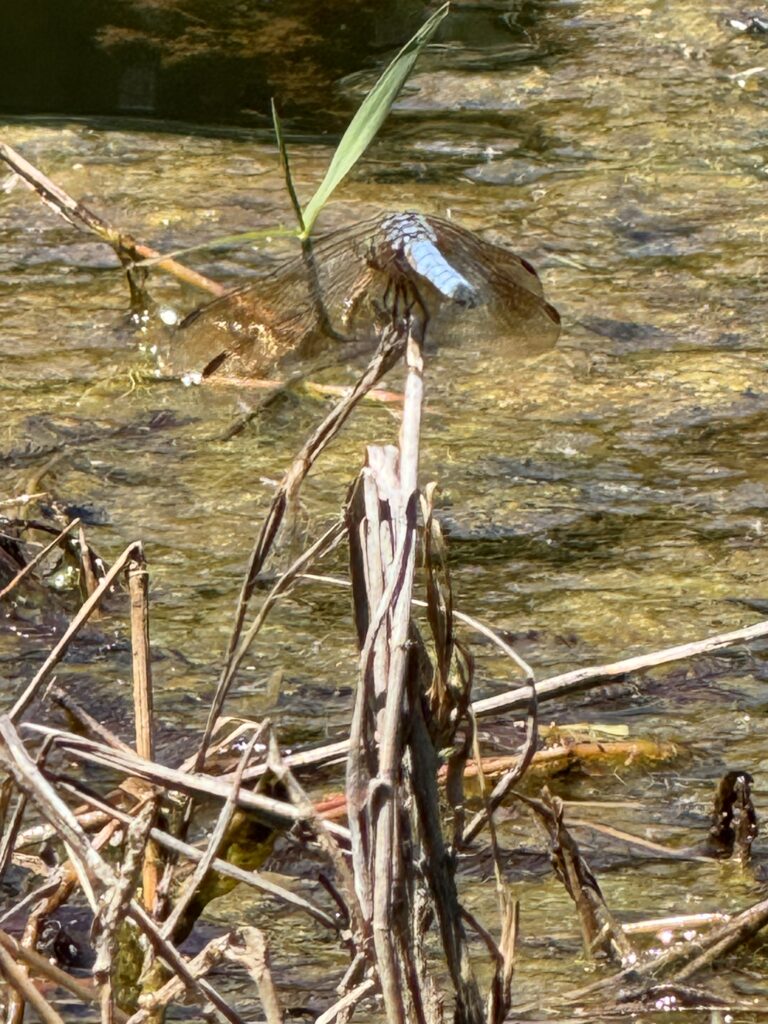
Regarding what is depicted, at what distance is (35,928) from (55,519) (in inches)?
40.0

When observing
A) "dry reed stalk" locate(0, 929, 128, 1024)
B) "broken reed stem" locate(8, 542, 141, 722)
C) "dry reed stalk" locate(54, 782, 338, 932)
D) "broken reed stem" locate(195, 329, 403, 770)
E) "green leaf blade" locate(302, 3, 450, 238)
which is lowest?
"dry reed stalk" locate(0, 929, 128, 1024)

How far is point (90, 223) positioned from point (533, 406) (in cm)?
75

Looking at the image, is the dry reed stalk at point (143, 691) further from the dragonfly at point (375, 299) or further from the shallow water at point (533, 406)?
the dragonfly at point (375, 299)

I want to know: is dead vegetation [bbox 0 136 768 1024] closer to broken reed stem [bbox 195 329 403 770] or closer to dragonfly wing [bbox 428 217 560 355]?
broken reed stem [bbox 195 329 403 770]

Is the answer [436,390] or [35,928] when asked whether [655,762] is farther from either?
[436,390]

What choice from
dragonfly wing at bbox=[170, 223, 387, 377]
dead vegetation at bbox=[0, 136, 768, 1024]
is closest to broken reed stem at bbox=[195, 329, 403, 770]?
dead vegetation at bbox=[0, 136, 768, 1024]

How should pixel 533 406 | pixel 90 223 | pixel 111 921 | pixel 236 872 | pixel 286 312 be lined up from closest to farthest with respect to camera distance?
pixel 111 921 → pixel 236 872 → pixel 286 312 → pixel 533 406 → pixel 90 223

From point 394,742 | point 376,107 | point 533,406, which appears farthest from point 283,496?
point 533,406

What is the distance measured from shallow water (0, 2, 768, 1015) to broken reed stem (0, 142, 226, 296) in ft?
0.17

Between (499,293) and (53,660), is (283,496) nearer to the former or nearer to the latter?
(53,660)

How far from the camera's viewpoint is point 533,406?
268 cm

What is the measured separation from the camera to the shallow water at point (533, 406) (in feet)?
6.71

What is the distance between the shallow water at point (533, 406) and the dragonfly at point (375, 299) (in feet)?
0.35

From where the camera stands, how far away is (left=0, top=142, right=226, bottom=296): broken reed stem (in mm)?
2670
